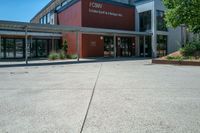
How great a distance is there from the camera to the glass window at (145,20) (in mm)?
32406

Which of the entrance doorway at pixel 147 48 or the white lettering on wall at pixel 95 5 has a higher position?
the white lettering on wall at pixel 95 5

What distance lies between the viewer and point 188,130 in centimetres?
409

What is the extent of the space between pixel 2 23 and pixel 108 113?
662 inches

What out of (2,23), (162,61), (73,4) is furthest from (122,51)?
(2,23)

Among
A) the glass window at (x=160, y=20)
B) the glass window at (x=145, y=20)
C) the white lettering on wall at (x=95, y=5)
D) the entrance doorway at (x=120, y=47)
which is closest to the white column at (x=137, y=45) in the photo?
the entrance doorway at (x=120, y=47)

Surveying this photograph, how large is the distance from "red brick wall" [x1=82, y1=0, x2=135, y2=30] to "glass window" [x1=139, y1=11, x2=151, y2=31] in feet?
4.11

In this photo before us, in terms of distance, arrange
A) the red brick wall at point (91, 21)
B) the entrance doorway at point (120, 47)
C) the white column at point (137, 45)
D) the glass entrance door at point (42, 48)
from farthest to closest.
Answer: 1. the glass entrance door at point (42, 48)
2. the white column at point (137, 45)
3. the entrance doorway at point (120, 47)
4. the red brick wall at point (91, 21)

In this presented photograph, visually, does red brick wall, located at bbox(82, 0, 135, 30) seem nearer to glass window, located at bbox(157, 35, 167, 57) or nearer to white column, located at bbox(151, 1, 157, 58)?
white column, located at bbox(151, 1, 157, 58)

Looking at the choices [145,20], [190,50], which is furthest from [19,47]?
[190,50]

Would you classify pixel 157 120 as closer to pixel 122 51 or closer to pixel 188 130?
pixel 188 130

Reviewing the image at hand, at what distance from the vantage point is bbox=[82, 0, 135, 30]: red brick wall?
29.8 metres

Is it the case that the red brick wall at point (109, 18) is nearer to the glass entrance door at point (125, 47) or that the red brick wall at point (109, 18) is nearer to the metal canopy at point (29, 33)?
the glass entrance door at point (125, 47)

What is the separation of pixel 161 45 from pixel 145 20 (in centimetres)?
384

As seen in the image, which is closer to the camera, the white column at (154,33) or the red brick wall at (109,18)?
the red brick wall at (109,18)
